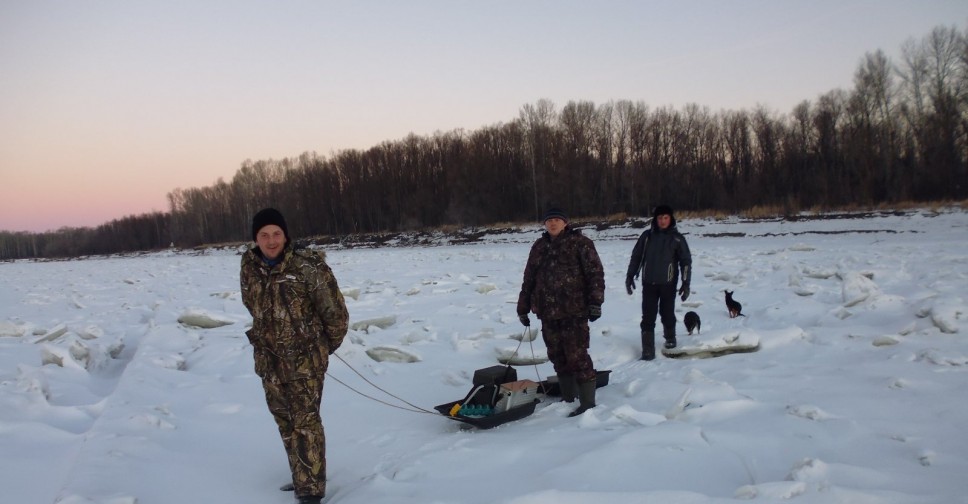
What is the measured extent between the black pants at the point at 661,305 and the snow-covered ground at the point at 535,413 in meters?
0.51

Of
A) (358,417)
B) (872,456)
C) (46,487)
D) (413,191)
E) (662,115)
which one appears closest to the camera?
(872,456)

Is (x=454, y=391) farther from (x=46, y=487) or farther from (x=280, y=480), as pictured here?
(x=46, y=487)

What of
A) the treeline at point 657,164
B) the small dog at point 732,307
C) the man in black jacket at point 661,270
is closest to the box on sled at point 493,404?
the man in black jacket at point 661,270

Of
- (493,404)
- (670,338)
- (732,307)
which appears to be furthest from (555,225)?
(732,307)

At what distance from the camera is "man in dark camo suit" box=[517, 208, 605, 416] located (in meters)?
4.93

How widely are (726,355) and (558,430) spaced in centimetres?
288

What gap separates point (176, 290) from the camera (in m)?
15.5

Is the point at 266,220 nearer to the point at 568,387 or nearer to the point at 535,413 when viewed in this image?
the point at 535,413

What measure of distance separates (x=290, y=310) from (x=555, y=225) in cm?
252

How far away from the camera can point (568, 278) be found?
16.3 feet

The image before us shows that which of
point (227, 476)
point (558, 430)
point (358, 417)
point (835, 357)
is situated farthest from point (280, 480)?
point (835, 357)

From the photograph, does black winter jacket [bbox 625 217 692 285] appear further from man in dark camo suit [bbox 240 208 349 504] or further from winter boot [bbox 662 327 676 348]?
man in dark camo suit [bbox 240 208 349 504]

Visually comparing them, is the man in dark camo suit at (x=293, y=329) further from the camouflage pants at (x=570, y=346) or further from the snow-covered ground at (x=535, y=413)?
the camouflage pants at (x=570, y=346)

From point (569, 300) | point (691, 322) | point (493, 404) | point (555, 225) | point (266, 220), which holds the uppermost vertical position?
point (266, 220)
